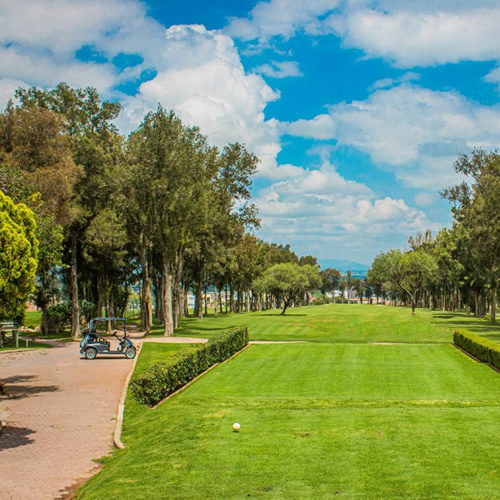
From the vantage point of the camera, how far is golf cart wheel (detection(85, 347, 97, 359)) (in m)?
31.2

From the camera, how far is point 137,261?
5891 centimetres

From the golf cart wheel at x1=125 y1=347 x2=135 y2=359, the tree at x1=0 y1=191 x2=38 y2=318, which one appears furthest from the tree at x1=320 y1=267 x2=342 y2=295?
the tree at x1=0 y1=191 x2=38 y2=318

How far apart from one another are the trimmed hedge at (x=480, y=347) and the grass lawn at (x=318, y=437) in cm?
73

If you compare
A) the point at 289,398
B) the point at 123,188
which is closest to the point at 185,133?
the point at 123,188

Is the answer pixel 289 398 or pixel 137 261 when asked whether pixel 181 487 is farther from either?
pixel 137 261

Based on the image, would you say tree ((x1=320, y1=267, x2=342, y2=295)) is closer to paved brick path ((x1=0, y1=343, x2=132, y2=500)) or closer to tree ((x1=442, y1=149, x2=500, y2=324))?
tree ((x1=442, y1=149, x2=500, y2=324))

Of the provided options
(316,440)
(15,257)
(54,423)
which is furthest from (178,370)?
(316,440)

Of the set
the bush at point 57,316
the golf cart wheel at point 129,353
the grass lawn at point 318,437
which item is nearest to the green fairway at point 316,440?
the grass lawn at point 318,437

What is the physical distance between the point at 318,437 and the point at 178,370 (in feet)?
29.1

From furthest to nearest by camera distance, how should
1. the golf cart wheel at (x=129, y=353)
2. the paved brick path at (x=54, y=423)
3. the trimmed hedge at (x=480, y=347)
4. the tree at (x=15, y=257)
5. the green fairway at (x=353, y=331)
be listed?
the green fairway at (x=353, y=331) < the golf cart wheel at (x=129, y=353) < the trimmed hedge at (x=480, y=347) < the tree at (x=15, y=257) < the paved brick path at (x=54, y=423)

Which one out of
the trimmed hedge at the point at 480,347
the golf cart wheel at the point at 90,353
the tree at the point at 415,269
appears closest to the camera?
the trimmed hedge at the point at 480,347

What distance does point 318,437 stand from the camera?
42.9ft

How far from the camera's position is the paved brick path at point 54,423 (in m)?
12.1

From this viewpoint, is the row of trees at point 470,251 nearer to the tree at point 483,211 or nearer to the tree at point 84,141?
the tree at point 483,211
